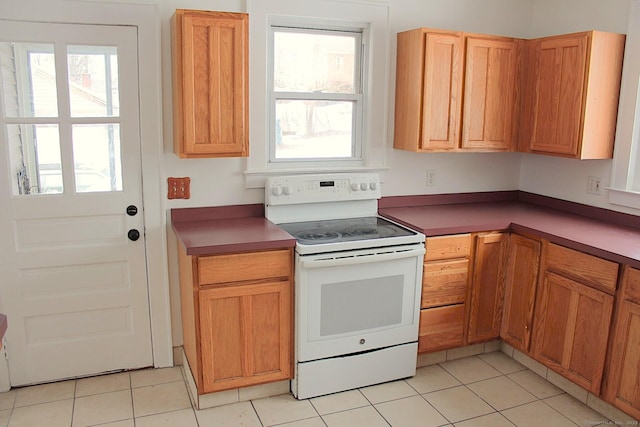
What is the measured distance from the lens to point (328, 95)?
10.8 feet

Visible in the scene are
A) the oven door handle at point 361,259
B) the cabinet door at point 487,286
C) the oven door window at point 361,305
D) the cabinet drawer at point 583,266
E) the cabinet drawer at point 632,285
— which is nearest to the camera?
the cabinet drawer at point 632,285

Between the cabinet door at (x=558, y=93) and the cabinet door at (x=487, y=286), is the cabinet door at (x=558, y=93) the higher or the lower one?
the higher one

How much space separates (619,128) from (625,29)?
1.80 feet

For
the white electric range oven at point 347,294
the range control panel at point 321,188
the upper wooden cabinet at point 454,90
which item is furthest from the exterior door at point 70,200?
the upper wooden cabinet at point 454,90

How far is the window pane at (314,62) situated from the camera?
10.5 feet

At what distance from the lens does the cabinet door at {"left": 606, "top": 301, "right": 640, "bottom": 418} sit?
2471 mm

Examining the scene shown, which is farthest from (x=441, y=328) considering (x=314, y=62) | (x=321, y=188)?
(x=314, y=62)

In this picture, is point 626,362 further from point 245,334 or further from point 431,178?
point 245,334

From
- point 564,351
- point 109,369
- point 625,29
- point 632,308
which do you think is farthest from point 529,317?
point 109,369

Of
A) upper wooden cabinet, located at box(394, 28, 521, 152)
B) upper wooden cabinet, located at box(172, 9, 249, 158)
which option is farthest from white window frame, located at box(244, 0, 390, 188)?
upper wooden cabinet, located at box(172, 9, 249, 158)

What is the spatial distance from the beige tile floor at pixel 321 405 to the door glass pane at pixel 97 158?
108cm

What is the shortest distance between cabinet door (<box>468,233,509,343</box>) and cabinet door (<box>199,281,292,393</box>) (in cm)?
113

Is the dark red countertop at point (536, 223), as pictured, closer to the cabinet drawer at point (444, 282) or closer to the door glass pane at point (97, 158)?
the cabinet drawer at point (444, 282)

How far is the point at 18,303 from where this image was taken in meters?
2.84
